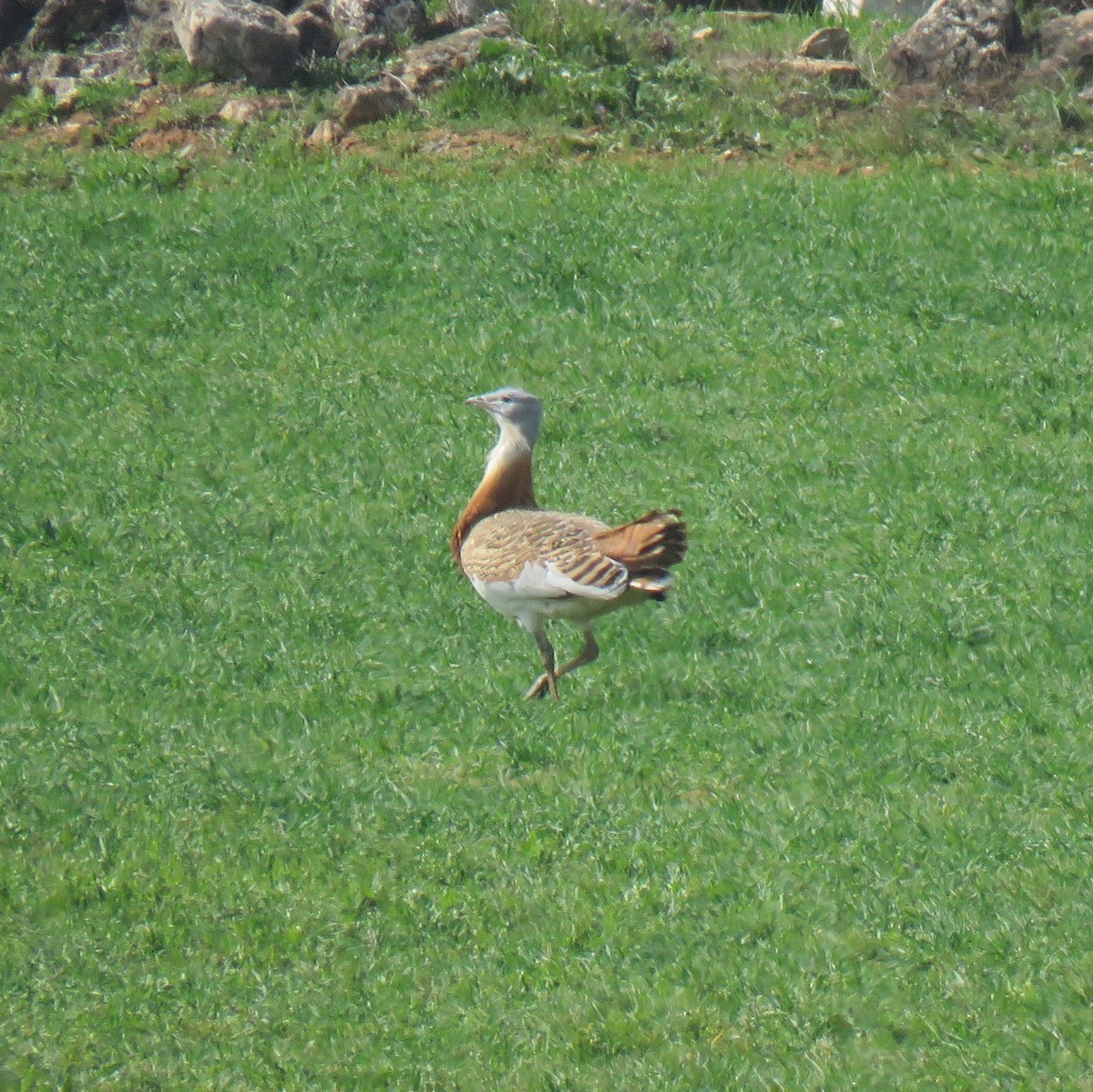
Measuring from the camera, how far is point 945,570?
934cm

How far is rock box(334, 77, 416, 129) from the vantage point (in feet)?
52.6

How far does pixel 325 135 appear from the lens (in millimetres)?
15945

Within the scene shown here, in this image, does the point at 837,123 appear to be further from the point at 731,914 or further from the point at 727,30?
the point at 731,914

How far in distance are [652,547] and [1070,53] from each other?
9.84 m

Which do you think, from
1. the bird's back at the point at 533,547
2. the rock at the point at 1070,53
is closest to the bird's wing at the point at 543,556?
the bird's back at the point at 533,547

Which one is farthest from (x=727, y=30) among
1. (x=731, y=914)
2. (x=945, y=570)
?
(x=731, y=914)

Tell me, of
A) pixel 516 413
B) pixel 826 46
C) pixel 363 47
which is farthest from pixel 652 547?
pixel 363 47

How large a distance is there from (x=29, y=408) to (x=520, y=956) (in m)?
7.32

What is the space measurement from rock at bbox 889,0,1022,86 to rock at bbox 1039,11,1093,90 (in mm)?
313

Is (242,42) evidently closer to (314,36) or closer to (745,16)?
(314,36)

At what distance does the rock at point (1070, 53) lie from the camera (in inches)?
614

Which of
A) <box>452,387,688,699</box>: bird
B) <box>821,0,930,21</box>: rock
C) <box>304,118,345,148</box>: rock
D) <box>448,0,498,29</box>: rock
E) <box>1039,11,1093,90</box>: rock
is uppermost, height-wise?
<box>452,387,688,699</box>: bird

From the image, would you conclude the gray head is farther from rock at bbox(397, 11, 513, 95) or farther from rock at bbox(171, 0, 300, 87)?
rock at bbox(171, 0, 300, 87)

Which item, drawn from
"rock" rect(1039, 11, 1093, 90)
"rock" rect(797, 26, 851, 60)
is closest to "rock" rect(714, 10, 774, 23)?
"rock" rect(797, 26, 851, 60)
